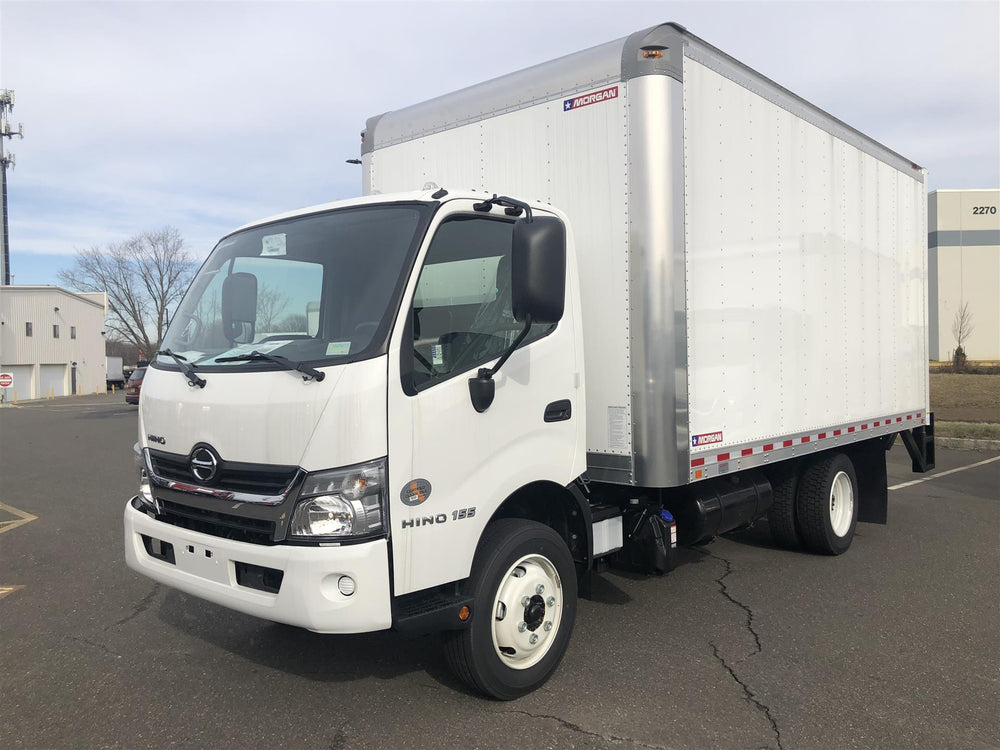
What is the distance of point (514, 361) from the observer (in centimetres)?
384

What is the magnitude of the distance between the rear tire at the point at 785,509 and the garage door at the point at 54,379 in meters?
63.9

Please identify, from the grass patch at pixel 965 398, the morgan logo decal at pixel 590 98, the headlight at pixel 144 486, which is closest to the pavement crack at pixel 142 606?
the headlight at pixel 144 486

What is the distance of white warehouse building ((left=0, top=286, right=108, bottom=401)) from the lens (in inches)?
2245

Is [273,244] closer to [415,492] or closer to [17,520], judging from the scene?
[415,492]

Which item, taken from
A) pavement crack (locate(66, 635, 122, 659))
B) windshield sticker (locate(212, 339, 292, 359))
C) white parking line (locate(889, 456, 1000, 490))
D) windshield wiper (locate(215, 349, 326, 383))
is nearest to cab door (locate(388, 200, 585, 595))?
windshield wiper (locate(215, 349, 326, 383))

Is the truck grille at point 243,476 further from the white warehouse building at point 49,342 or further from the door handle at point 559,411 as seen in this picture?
the white warehouse building at point 49,342

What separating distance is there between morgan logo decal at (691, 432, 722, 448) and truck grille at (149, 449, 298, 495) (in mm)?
2447

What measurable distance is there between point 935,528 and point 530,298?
6717 mm

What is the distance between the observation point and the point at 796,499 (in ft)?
21.8

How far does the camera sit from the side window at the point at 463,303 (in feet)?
11.4

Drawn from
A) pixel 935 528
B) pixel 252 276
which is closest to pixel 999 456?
pixel 935 528

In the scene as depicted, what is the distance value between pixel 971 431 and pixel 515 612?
1532cm

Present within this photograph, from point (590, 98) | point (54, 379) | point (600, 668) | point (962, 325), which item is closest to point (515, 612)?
point (600, 668)

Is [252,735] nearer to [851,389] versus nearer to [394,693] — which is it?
[394,693]
